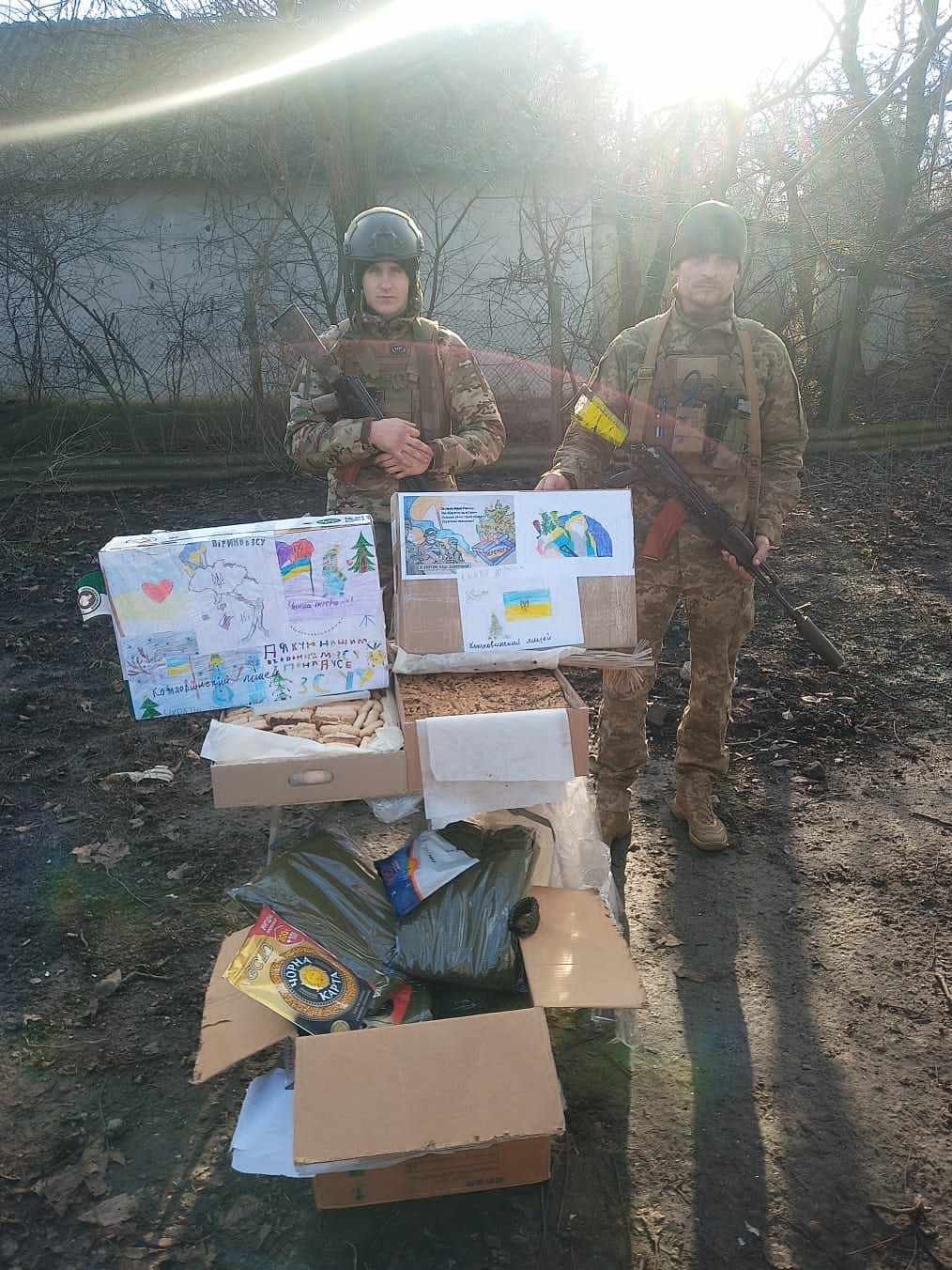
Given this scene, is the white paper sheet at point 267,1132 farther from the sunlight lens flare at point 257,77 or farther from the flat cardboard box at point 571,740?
the sunlight lens flare at point 257,77

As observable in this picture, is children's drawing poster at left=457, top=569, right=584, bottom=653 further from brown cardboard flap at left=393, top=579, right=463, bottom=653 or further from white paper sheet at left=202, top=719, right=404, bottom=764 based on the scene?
white paper sheet at left=202, top=719, right=404, bottom=764

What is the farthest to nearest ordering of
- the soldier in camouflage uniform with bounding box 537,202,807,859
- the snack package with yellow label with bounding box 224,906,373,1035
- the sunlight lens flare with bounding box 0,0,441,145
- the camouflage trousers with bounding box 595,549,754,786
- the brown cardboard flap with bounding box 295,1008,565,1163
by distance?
the sunlight lens flare with bounding box 0,0,441,145, the camouflage trousers with bounding box 595,549,754,786, the soldier in camouflage uniform with bounding box 537,202,807,859, the snack package with yellow label with bounding box 224,906,373,1035, the brown cardboard flap with bounding box 295,1008,565,1163

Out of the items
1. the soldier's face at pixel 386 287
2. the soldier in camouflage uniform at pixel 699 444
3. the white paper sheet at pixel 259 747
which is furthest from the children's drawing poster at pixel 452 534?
the soldier's face at pixel 386 287

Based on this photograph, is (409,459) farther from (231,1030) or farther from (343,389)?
(231,1030)

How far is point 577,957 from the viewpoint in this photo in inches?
84.4

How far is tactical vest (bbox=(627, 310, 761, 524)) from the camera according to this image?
3.13 m

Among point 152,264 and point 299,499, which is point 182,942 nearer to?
point 299,499

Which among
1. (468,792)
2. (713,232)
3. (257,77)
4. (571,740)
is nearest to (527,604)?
(571,740)

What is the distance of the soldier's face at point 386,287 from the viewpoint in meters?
2.91

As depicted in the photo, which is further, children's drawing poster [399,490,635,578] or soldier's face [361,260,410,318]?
soldier's face [361,260,410,318]

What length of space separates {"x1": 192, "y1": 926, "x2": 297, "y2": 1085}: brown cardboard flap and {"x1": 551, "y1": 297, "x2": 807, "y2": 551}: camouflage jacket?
6.16ft

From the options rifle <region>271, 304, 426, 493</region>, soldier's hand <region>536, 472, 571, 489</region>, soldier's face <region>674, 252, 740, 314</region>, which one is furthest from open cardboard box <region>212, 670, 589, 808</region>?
soldier's face <region>674, 252, 740, 314</region>

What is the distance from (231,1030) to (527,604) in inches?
48.0

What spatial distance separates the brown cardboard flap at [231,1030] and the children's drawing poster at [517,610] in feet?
3.22
